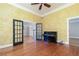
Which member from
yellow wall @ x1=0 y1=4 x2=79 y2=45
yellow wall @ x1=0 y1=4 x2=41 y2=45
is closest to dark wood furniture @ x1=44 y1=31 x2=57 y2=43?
yellow wall @ x1=0 y1=4 x2=79 y2=45

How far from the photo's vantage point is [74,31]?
2.48 metres

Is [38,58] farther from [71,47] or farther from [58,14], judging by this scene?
[58,14]

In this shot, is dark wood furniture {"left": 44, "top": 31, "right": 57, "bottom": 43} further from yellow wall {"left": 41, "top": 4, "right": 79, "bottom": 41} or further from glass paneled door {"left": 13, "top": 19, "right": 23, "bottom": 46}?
glass paneled door {"left": 13, "top": 19, "right": 23, "bottom": 46}

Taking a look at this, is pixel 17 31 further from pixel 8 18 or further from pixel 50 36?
pixel 50 36

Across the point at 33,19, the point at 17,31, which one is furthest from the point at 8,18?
the point at 33,19

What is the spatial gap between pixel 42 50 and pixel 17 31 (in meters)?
0.78

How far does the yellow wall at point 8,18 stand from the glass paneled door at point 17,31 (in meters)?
0.09

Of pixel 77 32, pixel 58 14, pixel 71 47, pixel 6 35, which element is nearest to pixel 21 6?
pixel 6 35

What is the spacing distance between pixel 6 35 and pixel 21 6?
0.74 m

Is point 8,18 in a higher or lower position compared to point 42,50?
higher

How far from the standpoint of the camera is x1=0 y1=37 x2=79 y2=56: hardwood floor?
8.18 ft

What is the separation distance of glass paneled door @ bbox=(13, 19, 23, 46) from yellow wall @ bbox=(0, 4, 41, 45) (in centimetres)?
9

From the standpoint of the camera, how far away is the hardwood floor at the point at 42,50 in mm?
2494

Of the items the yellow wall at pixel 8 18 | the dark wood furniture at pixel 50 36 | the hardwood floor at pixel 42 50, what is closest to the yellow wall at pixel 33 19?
the yellow wall at pixel 8 18
